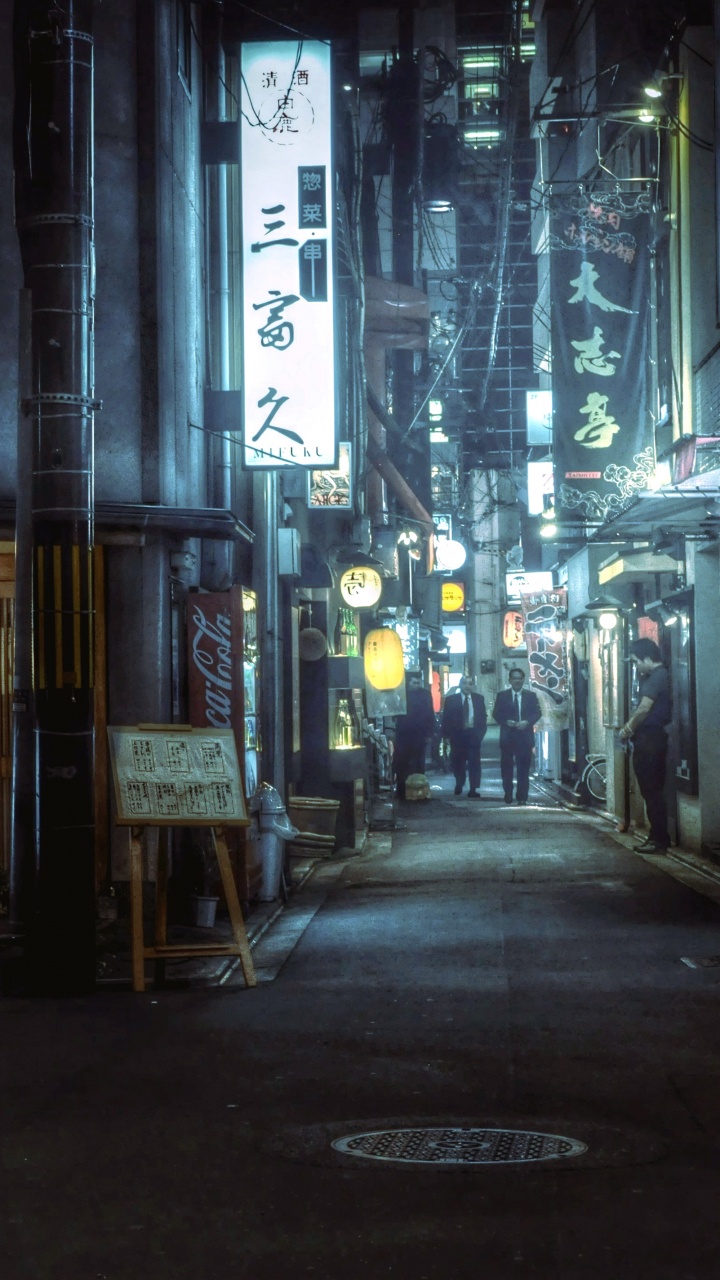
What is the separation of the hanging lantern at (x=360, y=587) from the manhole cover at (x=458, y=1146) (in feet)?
56.3

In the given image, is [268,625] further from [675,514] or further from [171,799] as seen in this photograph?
[171,799]

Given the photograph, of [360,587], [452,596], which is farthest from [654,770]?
[452,596]

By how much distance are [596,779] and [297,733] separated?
22.4ft

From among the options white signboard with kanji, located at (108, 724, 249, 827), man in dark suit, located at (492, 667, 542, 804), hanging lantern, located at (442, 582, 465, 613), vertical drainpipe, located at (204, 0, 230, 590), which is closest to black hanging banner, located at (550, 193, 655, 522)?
vertical drainpipe, located at (204, 0, 230, 590)

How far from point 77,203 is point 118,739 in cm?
350

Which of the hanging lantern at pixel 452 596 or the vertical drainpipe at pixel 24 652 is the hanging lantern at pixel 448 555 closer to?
the hanging lantern at pixel 452 596

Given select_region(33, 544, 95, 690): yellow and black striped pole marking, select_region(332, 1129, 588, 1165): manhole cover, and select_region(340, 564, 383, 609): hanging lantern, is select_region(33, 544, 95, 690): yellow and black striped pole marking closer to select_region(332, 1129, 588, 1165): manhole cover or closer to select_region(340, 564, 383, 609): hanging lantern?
select_region(332, 1129, 588, 1165): manhole cover

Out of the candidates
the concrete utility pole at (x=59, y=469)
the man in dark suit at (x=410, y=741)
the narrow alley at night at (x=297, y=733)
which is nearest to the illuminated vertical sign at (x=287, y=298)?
the narrow alley at night at (x=297, y=733)

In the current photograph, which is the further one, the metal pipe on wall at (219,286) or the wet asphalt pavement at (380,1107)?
the metal pipe on wall at (219,286)

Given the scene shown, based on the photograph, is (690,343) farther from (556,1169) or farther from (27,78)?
(556,1169)

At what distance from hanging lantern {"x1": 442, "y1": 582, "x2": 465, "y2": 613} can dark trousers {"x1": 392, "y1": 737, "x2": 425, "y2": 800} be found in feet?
75.7

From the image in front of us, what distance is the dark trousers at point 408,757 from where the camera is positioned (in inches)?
1133

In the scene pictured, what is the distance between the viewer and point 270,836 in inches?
538

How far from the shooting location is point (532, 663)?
27375mm
